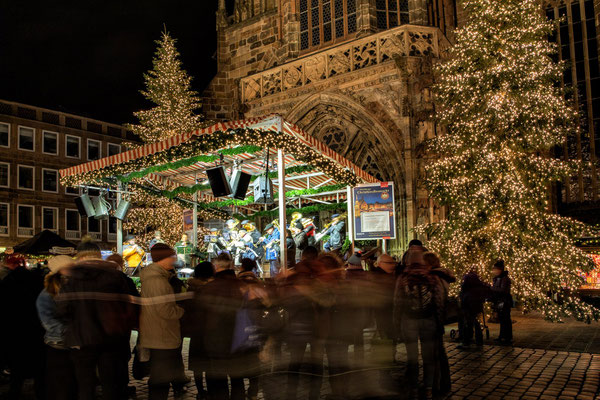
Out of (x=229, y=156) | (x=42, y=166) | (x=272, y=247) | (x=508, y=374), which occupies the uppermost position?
(x=42, y=166)

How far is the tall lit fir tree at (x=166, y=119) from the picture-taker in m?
24.6

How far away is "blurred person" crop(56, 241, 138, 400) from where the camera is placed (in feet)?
14.0

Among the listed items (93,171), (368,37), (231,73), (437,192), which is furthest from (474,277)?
(231,73)

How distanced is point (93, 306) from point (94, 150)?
1422 inches

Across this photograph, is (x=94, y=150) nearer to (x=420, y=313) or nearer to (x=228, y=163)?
(x=228, y=163)

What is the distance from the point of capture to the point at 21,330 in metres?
5.62

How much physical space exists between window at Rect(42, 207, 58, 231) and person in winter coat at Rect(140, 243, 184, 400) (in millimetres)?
33009

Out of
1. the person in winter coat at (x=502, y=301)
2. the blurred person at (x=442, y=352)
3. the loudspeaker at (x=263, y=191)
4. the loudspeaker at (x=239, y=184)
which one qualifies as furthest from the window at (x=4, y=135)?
the blurred person at (x=442, y=352)

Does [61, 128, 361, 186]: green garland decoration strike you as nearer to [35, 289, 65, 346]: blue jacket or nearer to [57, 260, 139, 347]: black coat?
[35, 289, 65, 346]: blue jacket

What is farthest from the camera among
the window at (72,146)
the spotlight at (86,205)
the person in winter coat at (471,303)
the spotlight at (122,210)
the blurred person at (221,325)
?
the window at (72,146)

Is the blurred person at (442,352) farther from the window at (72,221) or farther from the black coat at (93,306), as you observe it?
the window at (72,221)

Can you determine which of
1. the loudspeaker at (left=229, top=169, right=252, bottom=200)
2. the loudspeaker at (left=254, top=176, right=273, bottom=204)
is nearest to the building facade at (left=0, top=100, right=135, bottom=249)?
the loudspeaker at (left=229, top=169, right=252, bottom=200)

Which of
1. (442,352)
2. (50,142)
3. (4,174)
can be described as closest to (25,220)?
(4,174)

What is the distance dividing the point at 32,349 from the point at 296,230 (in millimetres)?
8446
